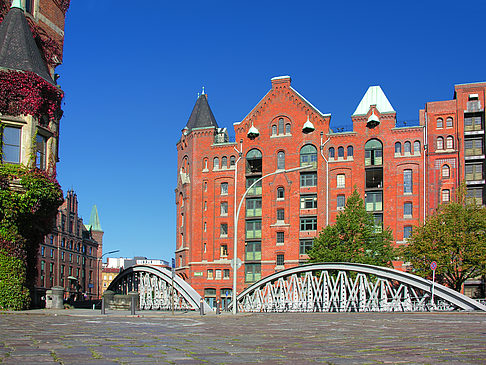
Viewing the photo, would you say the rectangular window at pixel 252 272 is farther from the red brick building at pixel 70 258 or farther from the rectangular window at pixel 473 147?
the red brick building at pixel 70 258

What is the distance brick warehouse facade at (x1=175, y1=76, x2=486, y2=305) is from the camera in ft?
201

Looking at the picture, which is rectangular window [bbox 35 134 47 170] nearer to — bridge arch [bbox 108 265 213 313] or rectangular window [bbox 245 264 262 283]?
bridge arch [bbox 108 265 213 313]

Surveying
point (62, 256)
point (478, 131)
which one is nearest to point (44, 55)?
point (478, 131)

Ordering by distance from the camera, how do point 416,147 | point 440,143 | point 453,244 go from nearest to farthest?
point 453,244
point 416,147
point 440,143

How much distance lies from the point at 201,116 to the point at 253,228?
15087mm

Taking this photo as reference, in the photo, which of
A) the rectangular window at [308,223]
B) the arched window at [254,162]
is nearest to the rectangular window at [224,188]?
the arched window at [254,162]

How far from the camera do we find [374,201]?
6238 cm

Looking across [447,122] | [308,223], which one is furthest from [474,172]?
[308,223]

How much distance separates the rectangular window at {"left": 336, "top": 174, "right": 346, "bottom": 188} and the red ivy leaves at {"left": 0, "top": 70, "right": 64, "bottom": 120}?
40.2m

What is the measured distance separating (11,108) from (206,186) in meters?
42.0

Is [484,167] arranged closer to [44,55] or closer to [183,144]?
[183,144]

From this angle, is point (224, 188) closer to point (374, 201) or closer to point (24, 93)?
point (374, 201)

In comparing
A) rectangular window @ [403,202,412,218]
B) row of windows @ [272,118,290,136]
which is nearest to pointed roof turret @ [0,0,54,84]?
row of windows @ [272,118,290,136]

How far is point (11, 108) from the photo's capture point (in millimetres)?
27047
